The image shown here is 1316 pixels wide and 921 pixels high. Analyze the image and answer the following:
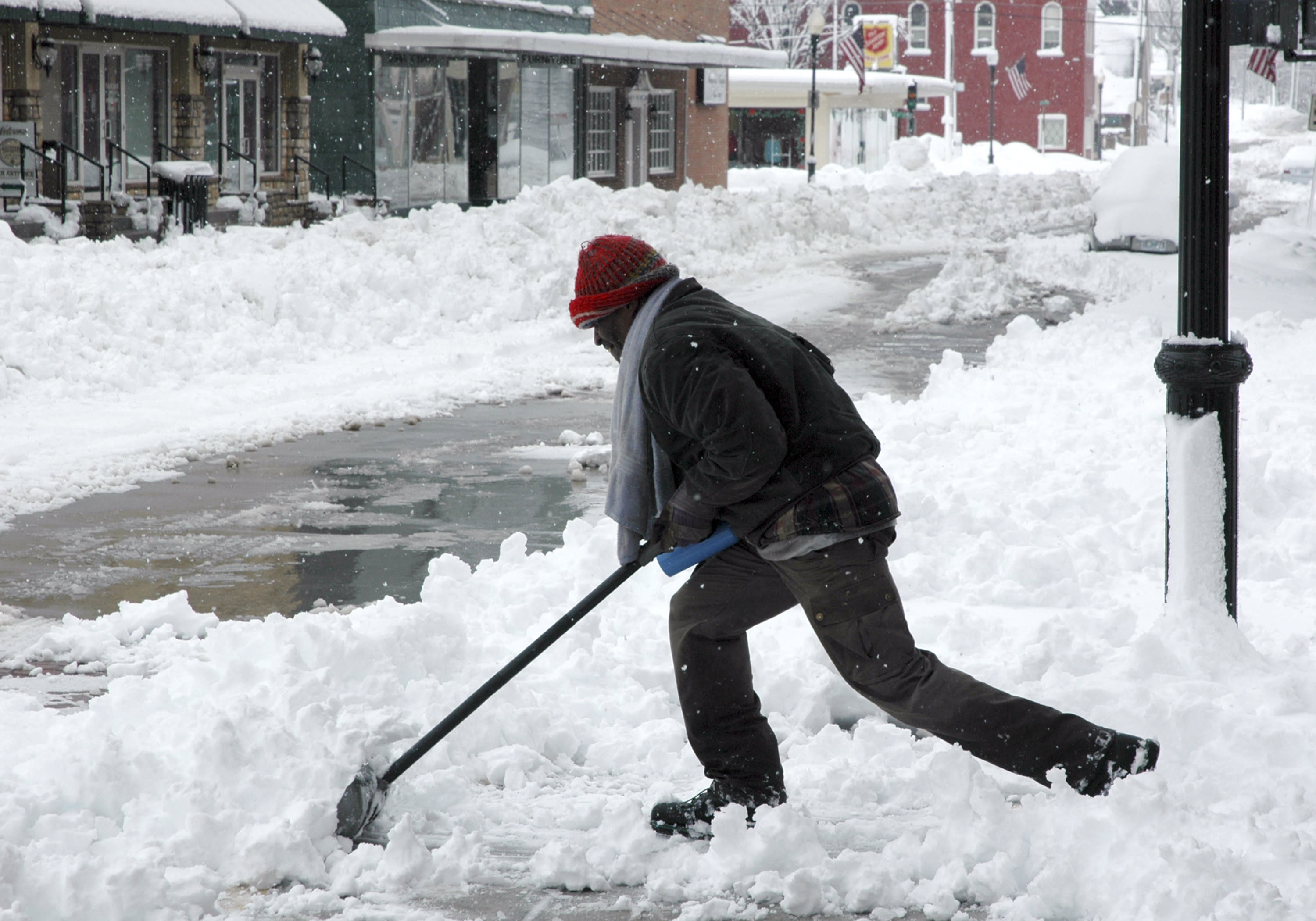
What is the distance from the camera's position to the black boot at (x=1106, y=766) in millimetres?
3650

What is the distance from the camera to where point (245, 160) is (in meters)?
24.8

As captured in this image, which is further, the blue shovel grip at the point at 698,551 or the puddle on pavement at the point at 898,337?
the puddle on pavement at the point at 898,337

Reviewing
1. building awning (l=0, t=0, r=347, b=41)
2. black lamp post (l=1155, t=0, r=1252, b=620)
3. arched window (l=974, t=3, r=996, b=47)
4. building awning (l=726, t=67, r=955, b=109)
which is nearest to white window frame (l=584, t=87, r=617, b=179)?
building awning (l=0, t=0, r=347, b=41)

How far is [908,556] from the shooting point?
6164mm

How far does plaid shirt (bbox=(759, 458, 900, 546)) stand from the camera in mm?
3617

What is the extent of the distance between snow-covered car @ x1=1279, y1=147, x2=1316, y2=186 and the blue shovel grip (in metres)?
45.6

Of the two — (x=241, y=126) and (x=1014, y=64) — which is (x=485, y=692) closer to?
(x=241, y=126)

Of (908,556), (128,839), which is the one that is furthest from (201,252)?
(128,839)

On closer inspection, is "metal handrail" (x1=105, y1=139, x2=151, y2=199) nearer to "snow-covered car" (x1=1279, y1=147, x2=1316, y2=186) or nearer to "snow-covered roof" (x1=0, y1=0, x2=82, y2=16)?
"snow-covered roof" (x1=0, y1=0, x2=82, y2=16)

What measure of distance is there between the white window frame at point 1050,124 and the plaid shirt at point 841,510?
6696 centimetres

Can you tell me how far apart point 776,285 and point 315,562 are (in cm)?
1380

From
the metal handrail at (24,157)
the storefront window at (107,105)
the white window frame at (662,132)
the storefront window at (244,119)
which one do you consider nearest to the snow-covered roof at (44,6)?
the metal handrail at (24,157)

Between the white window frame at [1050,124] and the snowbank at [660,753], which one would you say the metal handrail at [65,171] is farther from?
the white window frame at [1050,124]

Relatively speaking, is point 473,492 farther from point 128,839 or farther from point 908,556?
point 128,839
